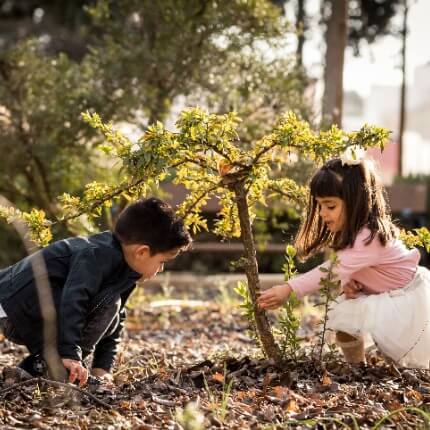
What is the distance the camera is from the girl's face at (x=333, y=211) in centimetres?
347

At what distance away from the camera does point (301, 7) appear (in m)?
11.2

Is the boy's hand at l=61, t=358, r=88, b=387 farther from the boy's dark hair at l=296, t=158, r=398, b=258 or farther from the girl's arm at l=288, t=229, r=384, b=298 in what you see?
the boy's dark hair at l=296, t=158, r=398, b=258

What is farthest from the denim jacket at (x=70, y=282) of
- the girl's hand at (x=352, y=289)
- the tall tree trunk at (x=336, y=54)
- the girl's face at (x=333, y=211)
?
the tall tree trunk at (x=336, y=54)

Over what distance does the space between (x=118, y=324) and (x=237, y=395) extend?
99 centimetres

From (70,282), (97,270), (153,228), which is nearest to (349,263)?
(153,228)

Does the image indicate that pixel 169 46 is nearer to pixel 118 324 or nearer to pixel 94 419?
pixel 118 324

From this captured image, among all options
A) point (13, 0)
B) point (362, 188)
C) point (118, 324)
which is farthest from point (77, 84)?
point (13, 0)

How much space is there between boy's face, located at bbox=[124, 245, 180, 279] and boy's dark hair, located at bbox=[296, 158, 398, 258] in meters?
0.65

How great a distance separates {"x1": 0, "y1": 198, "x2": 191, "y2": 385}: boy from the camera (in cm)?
333

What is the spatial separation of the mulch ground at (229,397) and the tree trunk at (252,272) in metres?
0.07

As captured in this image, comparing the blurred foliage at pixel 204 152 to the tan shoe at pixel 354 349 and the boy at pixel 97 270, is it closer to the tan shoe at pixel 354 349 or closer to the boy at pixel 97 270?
the boy at pixel 97 270

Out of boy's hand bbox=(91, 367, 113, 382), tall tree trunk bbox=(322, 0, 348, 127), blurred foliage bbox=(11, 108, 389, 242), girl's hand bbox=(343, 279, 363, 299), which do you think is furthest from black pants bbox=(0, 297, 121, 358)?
tall tree trunk bbox=(322, 0, 348, 127)

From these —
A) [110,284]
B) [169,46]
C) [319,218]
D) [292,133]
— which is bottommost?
[110,284]

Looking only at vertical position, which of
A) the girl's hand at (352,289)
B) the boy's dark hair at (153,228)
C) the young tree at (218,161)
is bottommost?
the girl's hand at (352,289)
